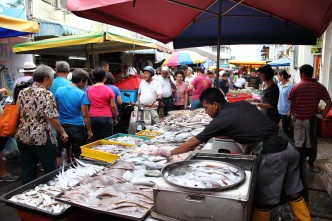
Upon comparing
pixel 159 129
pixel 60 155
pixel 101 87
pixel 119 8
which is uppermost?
pixel 119 8

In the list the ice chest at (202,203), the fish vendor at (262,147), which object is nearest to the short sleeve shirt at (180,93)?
the fish vendor at (262,147)

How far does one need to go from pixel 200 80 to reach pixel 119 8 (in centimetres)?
500

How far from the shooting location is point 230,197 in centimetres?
192

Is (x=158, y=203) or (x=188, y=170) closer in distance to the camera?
(x=158, y=203)

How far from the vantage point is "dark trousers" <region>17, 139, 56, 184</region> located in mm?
4078

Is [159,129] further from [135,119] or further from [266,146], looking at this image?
[266,146]

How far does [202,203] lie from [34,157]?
3206 mm

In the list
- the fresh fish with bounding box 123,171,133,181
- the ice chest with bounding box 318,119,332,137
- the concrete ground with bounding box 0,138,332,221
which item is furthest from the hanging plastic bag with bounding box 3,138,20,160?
the ice chest with bounding box 318,119,332,137

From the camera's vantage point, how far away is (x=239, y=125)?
9.48ft

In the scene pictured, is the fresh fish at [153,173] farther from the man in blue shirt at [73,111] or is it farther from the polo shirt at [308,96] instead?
the polo shirt at [308,96]

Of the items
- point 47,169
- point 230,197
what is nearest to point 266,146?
point 230,197

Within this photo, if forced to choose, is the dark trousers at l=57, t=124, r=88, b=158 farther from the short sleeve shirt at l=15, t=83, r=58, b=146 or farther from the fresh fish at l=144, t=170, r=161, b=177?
the fresh fish at l=144, t=170, r=161, b=177

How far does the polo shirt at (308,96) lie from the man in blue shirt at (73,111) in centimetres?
403

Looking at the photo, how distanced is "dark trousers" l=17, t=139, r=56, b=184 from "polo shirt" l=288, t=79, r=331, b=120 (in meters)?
4.56
